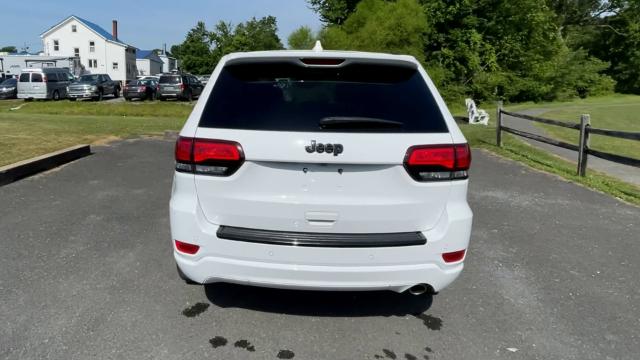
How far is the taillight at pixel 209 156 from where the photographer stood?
2984 mm

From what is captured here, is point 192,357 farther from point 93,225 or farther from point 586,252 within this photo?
point 586,252

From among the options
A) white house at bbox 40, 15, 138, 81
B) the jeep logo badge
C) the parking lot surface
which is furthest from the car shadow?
white house at bbox 40, 15, 138, 81

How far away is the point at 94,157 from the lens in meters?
9.94

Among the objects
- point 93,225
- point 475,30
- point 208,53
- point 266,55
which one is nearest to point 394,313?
point 266,55

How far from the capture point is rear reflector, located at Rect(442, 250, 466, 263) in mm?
3150

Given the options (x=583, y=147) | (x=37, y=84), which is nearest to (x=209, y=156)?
(x=583, y=147)

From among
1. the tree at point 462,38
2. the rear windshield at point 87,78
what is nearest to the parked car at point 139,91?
the rear windshield at point 87,78

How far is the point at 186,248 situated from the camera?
3152mm

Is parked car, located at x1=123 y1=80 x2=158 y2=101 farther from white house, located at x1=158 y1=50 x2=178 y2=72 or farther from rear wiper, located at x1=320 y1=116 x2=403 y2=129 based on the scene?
white house, located at x1=158 y1=50 x2=178 y2=72

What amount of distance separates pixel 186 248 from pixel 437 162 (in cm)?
163

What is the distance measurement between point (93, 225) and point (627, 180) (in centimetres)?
927

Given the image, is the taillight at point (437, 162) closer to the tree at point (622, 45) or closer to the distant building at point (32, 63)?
the tree at point (622, 45)

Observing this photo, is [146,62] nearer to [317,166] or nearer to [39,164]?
[39,164]

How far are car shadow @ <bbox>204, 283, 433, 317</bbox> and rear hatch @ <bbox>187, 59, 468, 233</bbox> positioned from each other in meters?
0.91
